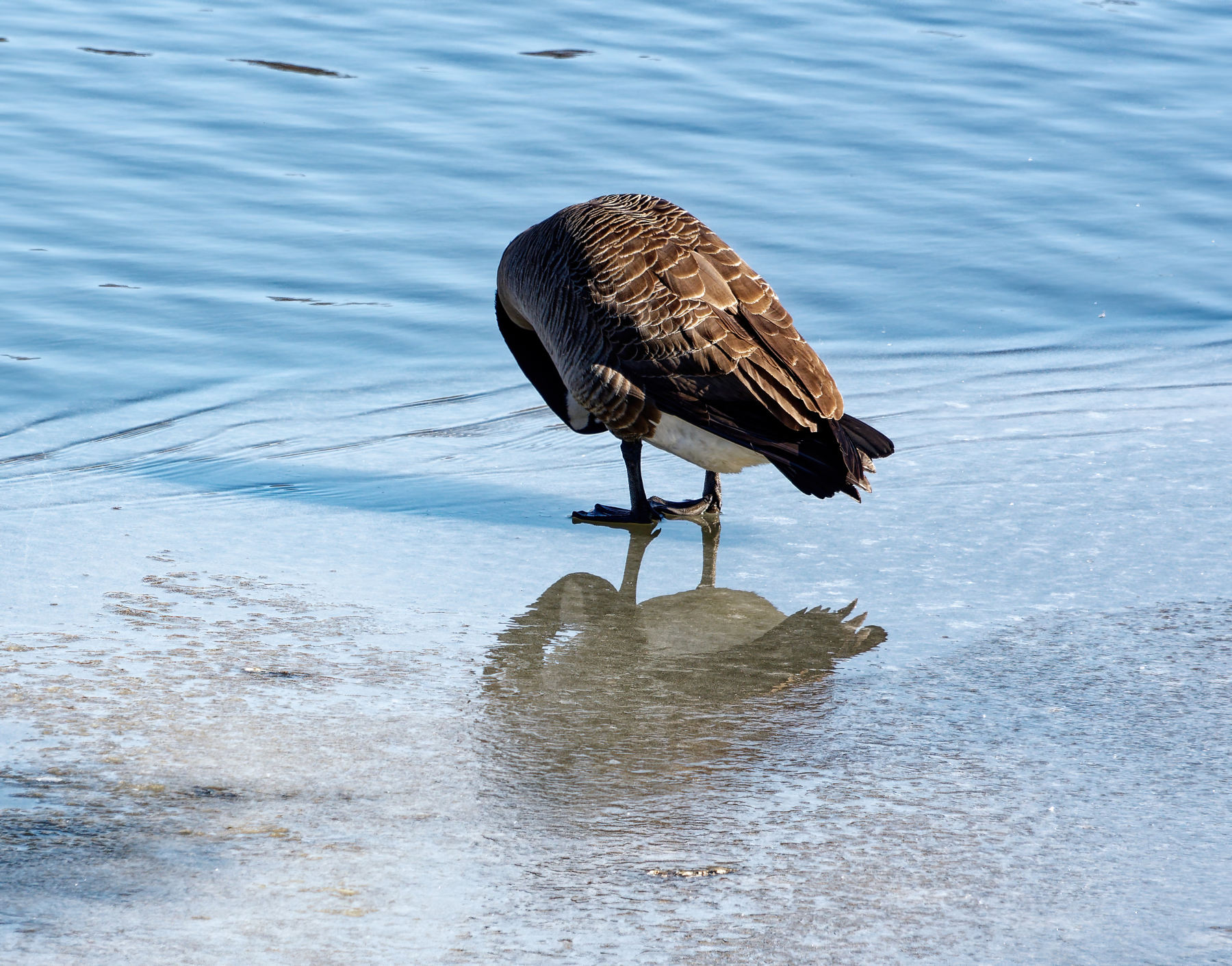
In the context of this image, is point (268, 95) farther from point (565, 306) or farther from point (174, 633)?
point (174, 633)

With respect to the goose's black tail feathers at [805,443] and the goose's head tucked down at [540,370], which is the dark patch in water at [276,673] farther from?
the goose's head tucked down at [540,370]

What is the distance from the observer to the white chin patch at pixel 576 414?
5680 millimetres

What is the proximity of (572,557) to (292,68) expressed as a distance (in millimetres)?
8005

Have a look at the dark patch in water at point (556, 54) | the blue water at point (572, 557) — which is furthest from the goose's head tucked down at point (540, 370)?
the dark patch in water at point (556, 54)

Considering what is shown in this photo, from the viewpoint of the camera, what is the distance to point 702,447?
503cm

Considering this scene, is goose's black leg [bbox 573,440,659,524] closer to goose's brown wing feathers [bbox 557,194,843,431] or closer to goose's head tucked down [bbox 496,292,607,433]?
goose's brown wing feathers [bbox 557,194,843,431]

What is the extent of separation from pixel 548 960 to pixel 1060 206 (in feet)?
25.1

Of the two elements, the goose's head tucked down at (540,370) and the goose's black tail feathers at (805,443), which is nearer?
the goose's black tail feathers at (805,443)

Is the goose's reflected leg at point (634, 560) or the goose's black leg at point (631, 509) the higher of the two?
the goose's black leg at point (631, 509)

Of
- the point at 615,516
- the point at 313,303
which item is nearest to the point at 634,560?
the point at 615,516

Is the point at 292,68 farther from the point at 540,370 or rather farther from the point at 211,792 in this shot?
the point at 211,792

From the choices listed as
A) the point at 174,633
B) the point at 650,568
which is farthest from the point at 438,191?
the point at 174,633

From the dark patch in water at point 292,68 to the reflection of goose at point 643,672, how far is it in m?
7.97

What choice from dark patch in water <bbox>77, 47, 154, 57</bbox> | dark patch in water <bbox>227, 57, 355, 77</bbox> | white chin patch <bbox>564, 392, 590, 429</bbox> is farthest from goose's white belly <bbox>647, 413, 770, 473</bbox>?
dark patch in water <bbox>77, 47, 154, 57</bbox>
